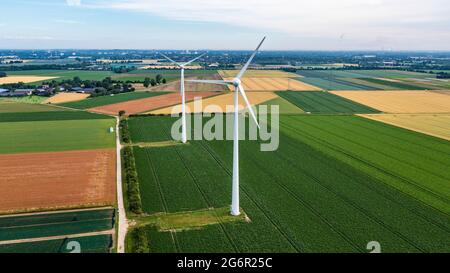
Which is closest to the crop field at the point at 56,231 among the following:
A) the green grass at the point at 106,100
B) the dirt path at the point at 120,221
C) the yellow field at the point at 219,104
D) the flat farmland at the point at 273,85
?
the dirt path at the point at 120,221

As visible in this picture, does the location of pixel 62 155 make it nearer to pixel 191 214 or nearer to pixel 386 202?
pixel 191 214

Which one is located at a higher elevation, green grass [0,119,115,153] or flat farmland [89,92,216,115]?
flat farmland [89,92,216,115]

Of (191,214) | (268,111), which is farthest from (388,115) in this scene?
(191,214)

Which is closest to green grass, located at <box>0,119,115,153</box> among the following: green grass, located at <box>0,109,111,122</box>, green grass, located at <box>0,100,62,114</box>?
green grass, located at <box>0,109,111,122</box>

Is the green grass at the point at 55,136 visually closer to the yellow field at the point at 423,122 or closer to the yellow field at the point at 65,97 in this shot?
the yellow field at the point at 65,97

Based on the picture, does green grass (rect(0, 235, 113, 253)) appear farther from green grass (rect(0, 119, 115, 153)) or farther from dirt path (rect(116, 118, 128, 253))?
green grass (rect(0, 119, 115, 153))
